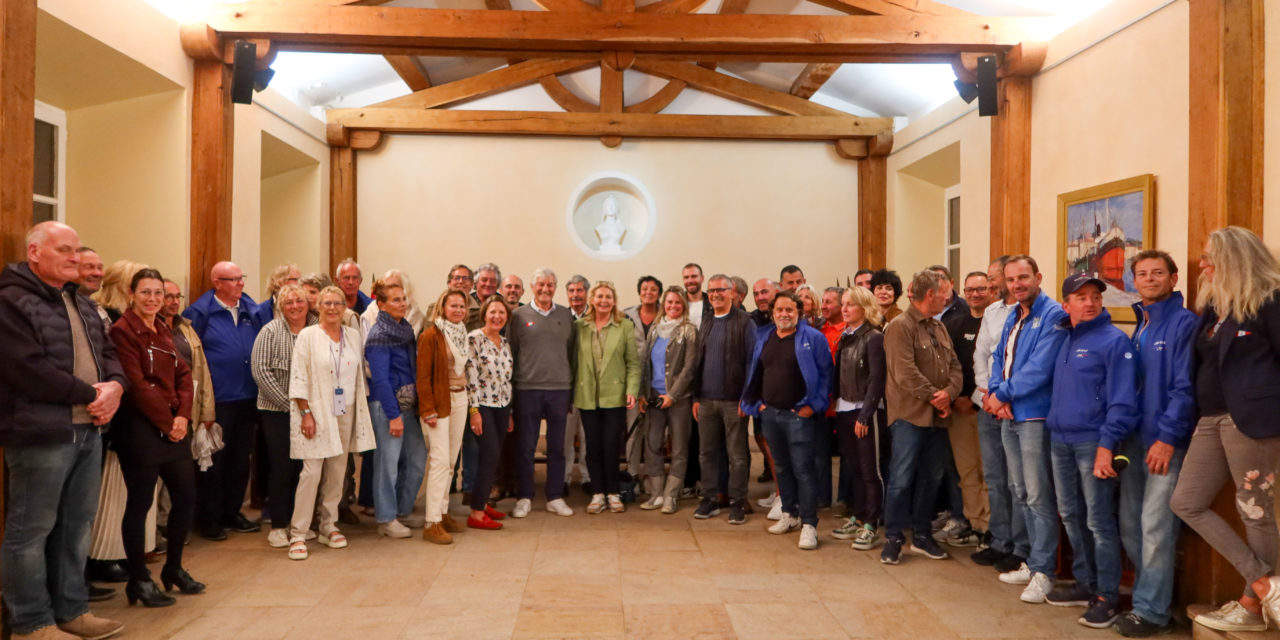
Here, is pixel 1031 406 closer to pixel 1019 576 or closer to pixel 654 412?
pixel 1019 576

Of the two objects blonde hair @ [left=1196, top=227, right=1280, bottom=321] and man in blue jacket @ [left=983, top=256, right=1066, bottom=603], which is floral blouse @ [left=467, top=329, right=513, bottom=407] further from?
blonde hair @ [left=1196, top=227, right=1280, bottom=321]

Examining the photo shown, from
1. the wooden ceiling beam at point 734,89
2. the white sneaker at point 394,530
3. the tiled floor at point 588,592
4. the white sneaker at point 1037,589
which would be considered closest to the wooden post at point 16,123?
the tiled floor at point 588,592

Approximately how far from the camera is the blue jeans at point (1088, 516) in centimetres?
337

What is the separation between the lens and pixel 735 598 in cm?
367

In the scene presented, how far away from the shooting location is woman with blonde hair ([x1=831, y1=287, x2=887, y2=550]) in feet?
14.5

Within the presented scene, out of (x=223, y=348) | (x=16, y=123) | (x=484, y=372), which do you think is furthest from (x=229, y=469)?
(x=16, y=123)

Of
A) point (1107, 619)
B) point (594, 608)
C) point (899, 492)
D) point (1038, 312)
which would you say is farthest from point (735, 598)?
point (1038, 312)

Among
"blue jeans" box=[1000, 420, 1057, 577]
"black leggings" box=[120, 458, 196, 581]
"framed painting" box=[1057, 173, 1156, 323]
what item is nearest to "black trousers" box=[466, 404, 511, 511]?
"black leggings" box=[120, 458, 196, 581]

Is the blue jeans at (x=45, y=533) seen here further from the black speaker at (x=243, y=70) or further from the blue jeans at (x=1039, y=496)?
the blue jeans at (x=1039, y=496)

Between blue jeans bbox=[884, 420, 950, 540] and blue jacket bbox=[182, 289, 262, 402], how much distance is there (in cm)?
350

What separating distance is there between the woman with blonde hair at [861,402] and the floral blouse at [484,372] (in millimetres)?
1948

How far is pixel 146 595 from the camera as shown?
11.5 ft

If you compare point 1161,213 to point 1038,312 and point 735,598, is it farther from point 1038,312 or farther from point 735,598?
→ point 735,598

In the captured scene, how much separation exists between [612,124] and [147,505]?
5791mm
